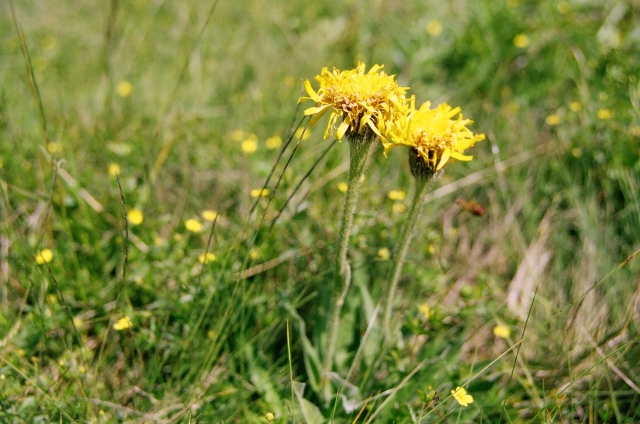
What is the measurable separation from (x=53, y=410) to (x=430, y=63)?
3.27 metres

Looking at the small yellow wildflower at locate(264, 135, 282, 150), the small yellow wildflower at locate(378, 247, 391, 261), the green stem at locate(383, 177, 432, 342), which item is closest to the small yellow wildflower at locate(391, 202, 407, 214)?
the small yellow wildflower at locate(378, 247, 391, 261)

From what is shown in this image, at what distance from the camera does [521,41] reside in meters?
3.74

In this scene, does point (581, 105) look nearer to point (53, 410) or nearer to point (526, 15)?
point (526, 15)

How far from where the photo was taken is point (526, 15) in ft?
13.4

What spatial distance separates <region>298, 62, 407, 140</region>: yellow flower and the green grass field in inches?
7.6

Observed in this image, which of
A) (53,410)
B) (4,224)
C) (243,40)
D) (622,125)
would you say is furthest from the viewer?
(243,40)

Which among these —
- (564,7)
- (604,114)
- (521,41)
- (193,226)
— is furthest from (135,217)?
(564,7)

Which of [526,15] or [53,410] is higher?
[526,15]

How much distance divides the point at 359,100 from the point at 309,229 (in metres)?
1.26

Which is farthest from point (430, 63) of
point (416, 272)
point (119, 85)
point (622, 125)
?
point (119, 85)

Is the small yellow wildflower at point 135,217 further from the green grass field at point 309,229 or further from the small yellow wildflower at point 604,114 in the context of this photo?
the small yellow wildflower at point 604,114

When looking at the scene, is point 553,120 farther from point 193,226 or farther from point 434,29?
point 193,226

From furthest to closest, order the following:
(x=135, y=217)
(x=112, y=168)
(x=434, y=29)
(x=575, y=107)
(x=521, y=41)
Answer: (x=434, y=29)
(x=521, y=41)
(x=575, y=107)
(x=112, y=168)
(x=135, y=217)

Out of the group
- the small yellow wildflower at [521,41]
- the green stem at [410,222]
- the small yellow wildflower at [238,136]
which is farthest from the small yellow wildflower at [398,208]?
the small yellow wildflower at [521,41]
